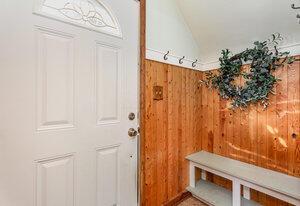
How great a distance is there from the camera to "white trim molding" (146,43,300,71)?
5.39 feet

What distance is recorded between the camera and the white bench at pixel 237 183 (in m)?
1.48

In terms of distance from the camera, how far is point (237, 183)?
173 cm

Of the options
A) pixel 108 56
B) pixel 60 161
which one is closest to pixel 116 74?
pixel 108 56

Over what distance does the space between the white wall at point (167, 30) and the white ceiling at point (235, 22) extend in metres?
0.11

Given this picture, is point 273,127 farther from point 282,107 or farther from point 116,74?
point 116,74

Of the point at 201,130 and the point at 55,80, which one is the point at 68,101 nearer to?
the point at 55,80

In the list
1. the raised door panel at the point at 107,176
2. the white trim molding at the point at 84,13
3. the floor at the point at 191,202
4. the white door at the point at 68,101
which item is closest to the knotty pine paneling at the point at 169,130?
the floor at the point at 191,202

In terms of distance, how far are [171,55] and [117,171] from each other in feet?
4.01

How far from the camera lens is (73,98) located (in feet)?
3.78

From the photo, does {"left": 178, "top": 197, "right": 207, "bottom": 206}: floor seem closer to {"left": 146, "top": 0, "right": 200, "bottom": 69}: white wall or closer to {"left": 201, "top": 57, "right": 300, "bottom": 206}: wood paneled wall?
{"left": 201, "top": 57, "right": 300, "bottom": 206}: wood paneled wall

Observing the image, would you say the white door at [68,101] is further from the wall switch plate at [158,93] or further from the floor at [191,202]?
the floor at [191,202]

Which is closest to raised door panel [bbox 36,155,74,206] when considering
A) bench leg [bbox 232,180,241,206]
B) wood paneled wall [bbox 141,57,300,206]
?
wood paneled wall [bbox 141,57,300,206]

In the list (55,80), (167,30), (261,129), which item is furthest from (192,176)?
(55,80)

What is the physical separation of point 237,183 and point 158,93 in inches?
44.1
